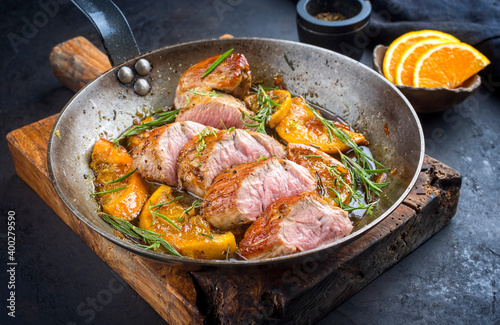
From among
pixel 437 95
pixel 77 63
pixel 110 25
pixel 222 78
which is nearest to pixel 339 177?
pixel 222 78

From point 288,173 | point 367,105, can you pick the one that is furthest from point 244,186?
point 367,105

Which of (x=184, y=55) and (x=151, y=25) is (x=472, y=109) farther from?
(x=151, y=25)

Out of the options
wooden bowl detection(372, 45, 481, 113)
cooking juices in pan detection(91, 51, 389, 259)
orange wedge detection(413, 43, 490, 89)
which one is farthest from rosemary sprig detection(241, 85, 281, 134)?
orange wedge detection(413, 43, 490, 89)

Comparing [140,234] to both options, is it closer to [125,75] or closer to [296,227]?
[296,227]

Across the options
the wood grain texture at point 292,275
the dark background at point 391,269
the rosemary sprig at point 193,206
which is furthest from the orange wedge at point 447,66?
the rosemary sprig at point 193,206

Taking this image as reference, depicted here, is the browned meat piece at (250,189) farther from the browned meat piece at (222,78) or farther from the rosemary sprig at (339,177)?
the browned meat piece at (222,78)

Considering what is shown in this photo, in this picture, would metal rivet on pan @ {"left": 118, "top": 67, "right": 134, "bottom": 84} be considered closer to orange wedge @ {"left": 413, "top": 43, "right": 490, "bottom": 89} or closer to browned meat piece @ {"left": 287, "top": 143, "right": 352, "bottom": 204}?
browned meat piece @ {"left": 287, "top": 143, "right": 352, "bottom": 204}
